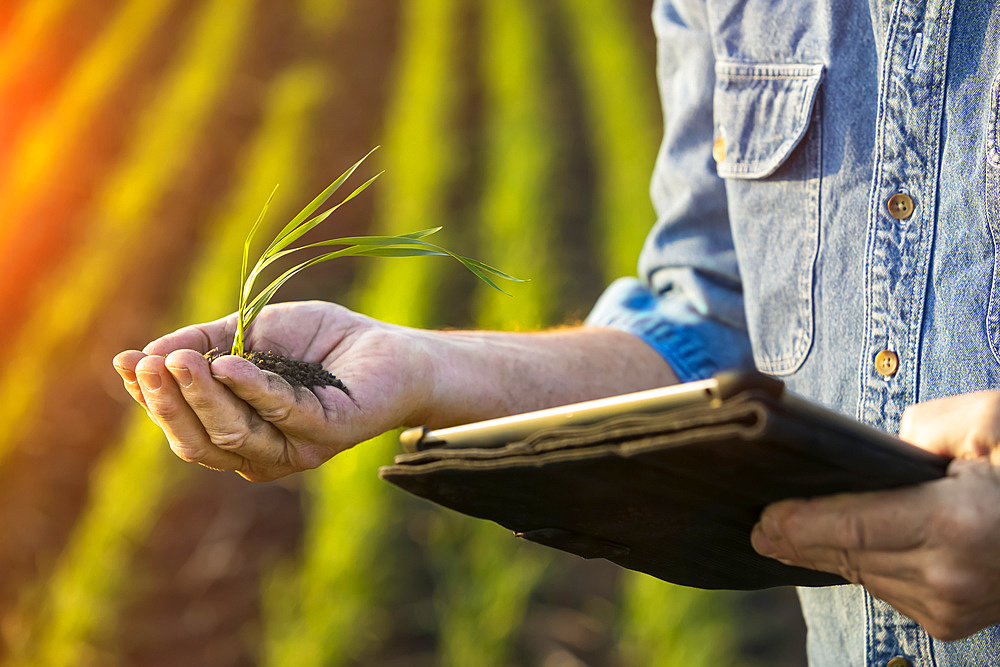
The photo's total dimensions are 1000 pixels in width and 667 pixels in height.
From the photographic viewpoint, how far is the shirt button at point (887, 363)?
2.92 ft

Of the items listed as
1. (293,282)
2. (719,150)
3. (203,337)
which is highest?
(719,150)

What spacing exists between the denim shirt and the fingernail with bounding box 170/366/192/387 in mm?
609

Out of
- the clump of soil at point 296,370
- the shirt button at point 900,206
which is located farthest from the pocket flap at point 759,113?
the clump of soil at point 296,370

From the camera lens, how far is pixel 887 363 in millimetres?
895

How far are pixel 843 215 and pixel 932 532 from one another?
0.46 metres

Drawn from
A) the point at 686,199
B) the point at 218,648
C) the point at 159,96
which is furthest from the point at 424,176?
the point at 686,199

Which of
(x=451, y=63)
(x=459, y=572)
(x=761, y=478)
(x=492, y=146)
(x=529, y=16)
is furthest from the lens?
(x=529, y=16)

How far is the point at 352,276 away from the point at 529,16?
212cm

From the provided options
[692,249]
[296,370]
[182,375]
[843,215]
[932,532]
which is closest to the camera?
[932,532]

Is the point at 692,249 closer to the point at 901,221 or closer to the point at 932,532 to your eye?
the point at 901,221

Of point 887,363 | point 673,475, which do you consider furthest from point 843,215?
point 673,475

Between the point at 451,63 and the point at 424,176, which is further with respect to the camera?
the point at 451,63

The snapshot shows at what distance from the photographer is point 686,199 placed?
1.16m

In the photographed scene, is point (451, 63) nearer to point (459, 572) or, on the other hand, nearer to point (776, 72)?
point (459, 572)
